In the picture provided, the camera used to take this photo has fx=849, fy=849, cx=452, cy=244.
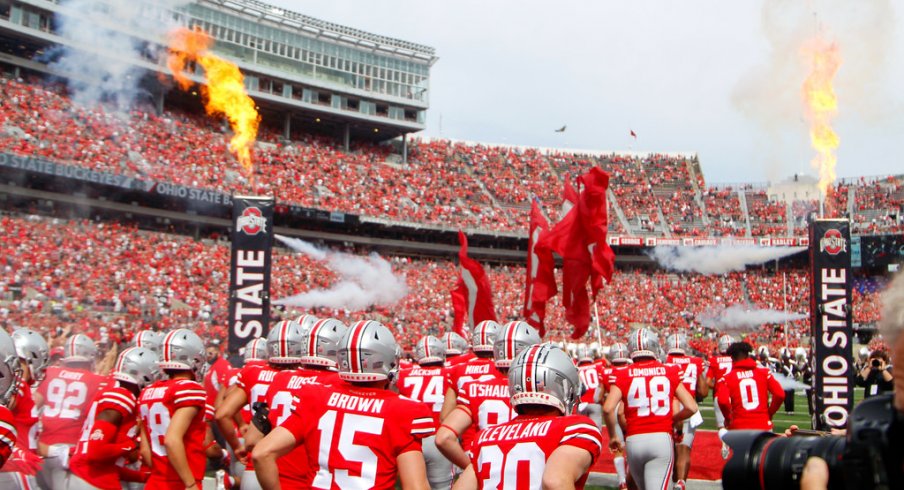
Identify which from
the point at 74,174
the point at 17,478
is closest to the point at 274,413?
the point at 17,478

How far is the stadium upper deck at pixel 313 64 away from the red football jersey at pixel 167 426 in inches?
1453

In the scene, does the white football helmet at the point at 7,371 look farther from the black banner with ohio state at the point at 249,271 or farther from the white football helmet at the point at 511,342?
the black banner with ohio state at the point at 249,271

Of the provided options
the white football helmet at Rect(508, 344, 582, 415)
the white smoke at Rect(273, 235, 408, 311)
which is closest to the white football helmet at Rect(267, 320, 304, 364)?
the white football helmet at Rect(508, 344, 582, 415)

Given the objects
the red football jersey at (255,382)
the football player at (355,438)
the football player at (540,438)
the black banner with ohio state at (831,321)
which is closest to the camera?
the football player at (540,438)

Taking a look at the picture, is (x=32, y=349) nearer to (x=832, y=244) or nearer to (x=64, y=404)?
(x=64, y=404)

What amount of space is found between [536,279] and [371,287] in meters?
22.8

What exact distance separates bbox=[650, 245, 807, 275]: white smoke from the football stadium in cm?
19

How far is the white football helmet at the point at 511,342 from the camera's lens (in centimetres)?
657

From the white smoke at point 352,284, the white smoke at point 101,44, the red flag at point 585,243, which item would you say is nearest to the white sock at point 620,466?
the red flag at point 585,243

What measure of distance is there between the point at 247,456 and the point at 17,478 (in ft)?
6.62

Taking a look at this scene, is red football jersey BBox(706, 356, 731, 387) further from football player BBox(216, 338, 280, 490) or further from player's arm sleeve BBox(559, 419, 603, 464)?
player's arm sleeve BBox(559, 419, 603, 464)

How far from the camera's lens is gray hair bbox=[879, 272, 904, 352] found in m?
1.77

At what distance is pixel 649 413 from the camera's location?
334 inches

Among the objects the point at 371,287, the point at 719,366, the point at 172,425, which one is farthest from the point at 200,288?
the point at 172,425
